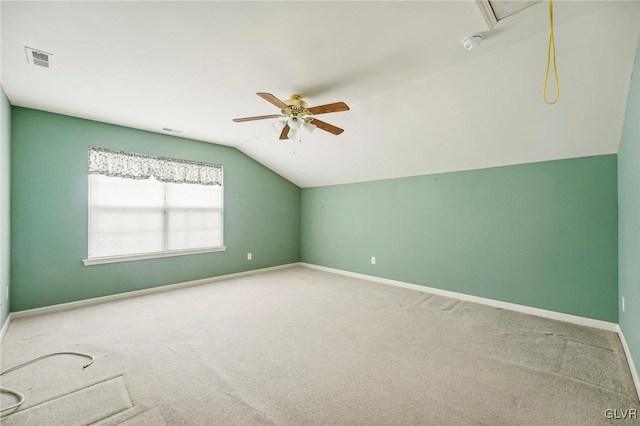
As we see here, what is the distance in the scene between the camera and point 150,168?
13.3ft

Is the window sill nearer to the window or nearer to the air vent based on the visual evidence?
the window

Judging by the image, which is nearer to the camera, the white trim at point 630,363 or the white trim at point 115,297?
the white trim at point 630,363

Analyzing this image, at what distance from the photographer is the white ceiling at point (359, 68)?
5.78 feet

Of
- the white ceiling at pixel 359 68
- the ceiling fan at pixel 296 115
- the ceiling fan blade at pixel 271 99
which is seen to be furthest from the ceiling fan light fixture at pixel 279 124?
the ceiling fan blade at pixel 271 99

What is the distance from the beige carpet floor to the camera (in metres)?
1.62

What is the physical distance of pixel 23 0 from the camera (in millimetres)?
1640

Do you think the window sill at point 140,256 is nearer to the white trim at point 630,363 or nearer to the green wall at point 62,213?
the green wall at point 62,213

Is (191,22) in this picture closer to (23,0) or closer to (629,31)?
(23,0)

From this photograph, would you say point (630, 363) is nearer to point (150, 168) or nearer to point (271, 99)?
point (271, 99)

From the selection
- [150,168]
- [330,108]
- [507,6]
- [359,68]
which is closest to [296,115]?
[330,108]

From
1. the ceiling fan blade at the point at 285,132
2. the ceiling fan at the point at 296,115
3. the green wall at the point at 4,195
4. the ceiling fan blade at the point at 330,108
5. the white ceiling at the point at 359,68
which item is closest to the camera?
the white ceiling at the point at 359,68

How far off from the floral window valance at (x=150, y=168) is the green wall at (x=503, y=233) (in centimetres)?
264

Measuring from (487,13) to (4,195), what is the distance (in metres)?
4.60

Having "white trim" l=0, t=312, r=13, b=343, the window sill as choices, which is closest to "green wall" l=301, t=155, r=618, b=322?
the window sill
